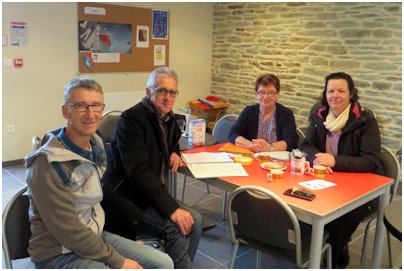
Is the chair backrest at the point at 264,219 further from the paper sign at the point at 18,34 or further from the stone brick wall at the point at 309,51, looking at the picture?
the paper sign at the point at 18,34

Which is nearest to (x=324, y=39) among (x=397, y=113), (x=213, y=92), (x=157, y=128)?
(x=397, y=113)

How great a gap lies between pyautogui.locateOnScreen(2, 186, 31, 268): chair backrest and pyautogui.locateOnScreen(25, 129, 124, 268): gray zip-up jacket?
0.12 meters

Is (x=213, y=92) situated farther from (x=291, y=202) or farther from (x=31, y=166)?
(x=31, y=166)

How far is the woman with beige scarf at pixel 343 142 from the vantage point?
2.44 m

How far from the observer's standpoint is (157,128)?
2.29m

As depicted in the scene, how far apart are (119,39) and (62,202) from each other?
13.3 ft

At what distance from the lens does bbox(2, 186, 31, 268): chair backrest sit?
5.33 ft

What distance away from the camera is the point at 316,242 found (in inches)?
74.8

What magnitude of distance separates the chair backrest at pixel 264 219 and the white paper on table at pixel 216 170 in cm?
33

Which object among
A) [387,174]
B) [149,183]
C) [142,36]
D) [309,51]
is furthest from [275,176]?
[142,36]

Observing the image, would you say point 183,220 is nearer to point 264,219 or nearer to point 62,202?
point 264,219

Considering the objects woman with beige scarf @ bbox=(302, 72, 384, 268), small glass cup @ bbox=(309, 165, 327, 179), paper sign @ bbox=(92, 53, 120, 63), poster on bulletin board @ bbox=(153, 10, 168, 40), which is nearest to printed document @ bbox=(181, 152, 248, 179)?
small glass cup @ bbox=(309, 165, 327, 179)

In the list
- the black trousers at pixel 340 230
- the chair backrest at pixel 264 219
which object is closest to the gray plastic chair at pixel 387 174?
the black trousers at pixel 340 230

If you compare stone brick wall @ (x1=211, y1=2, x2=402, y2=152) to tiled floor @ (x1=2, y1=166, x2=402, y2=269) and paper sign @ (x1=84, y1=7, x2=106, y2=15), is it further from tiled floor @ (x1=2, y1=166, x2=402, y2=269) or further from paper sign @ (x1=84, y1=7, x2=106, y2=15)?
paper sign @ (x1=84, y1=7, x2=106, y2=15)
